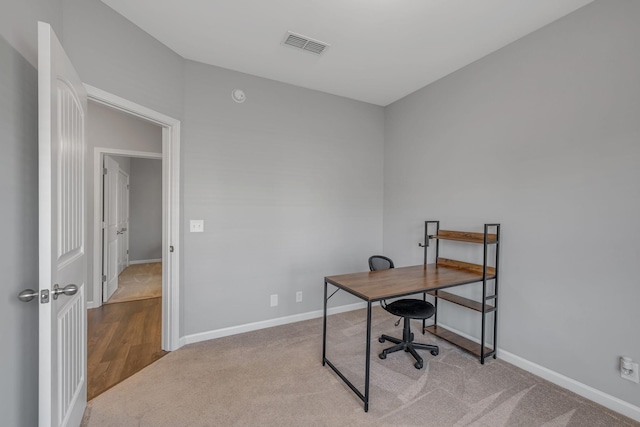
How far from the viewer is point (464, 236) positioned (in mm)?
2535

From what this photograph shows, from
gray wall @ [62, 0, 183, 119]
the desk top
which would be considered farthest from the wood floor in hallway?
gray wall @ [62, 0, 183, 119]

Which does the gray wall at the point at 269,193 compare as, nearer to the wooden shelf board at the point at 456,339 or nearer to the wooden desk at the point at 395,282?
the wooden desk at the point at 395,282

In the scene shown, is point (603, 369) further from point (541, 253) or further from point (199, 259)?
point (199, 259)

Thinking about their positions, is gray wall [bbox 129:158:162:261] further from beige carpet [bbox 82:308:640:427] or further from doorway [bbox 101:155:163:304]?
beige carpet [bbox 82:308:640:427]

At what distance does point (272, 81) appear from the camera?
9.87ft

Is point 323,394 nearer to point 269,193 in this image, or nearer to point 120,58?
point 269,193

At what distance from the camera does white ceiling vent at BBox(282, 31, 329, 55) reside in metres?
2.25

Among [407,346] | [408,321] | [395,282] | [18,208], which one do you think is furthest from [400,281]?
[18,208]

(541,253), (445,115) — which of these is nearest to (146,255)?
(445,115)

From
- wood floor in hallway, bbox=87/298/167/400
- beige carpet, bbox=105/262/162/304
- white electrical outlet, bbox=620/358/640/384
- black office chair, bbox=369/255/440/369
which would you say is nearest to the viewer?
white electrical outlet, bbox=620/358/640/384

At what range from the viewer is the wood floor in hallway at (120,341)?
218 cm

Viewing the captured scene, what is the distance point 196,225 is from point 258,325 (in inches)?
49.7

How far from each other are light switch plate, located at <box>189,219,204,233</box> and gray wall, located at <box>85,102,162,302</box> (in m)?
1.64

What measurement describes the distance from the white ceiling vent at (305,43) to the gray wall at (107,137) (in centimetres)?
216
